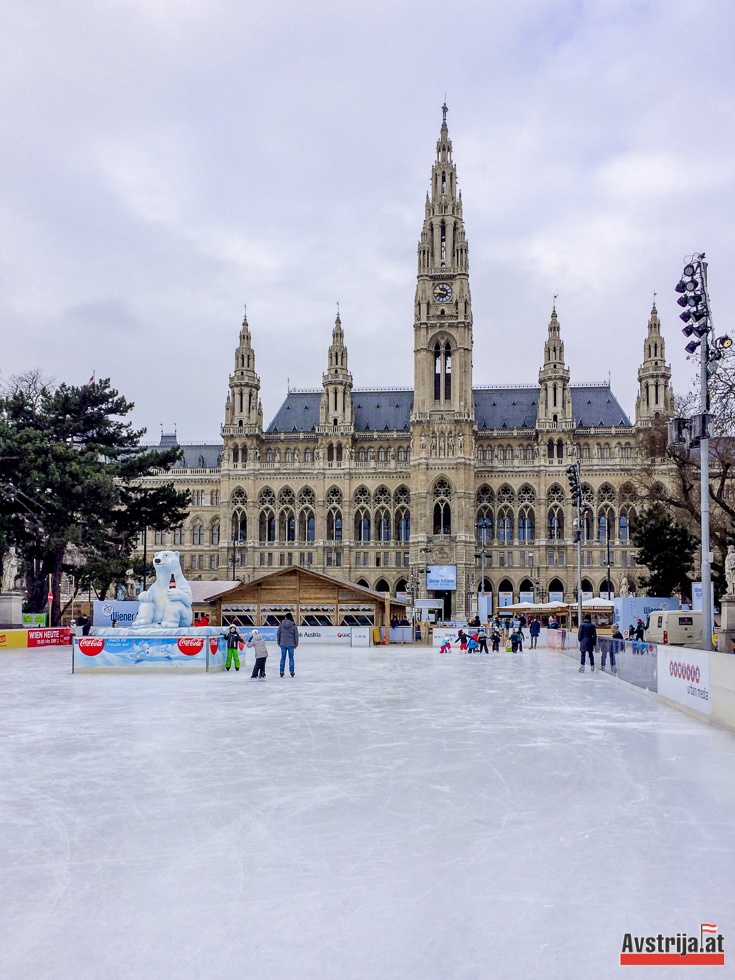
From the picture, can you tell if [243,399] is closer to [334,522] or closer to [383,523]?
[334,522]

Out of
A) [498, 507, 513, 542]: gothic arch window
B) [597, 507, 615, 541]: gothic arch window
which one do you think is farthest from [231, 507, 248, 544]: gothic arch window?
[597, 507, 615, 541]: gothic arch window

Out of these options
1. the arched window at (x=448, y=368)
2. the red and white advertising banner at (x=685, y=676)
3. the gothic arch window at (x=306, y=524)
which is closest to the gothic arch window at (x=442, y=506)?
the arched window at (x=448, y=368)

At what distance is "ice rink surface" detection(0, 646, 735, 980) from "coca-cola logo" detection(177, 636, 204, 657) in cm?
900

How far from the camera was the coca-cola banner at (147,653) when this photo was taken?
24516 millimetres

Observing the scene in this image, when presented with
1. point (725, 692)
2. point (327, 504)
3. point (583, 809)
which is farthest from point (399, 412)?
point (583, 809)

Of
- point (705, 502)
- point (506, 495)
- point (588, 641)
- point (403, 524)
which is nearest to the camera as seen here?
point (705, 502)

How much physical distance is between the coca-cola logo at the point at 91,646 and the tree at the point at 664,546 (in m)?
34.2

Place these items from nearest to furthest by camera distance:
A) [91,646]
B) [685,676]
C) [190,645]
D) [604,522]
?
[685,676]
[190,645]
[91,646]
[604,522]

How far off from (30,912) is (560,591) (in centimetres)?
7721

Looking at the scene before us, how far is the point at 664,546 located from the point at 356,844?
147 ft

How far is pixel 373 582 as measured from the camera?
81500 mm

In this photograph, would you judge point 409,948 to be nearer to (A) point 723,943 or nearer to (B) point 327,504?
(A) point 723,943

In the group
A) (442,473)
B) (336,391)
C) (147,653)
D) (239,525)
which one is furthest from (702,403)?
(239,525)

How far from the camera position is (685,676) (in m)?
16.8
